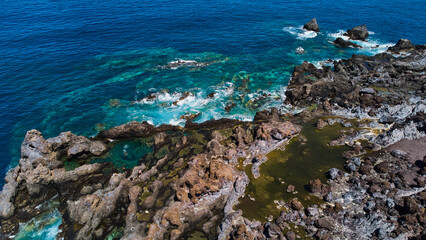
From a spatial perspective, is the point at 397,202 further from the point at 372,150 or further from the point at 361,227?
the point at 372,150

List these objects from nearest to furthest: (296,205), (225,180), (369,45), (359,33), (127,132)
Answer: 1. (296,205)
2. (225,180)
3. (127,132)
4. (369,45)
5. (359,33)

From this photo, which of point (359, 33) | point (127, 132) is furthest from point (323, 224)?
point (359, 33)

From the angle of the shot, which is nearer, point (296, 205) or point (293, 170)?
point (296, 205)

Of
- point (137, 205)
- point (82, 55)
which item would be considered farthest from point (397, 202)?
point (82, 55)

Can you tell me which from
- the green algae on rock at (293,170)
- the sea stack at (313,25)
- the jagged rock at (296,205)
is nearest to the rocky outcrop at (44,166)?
the green algae on rock at (293,170)

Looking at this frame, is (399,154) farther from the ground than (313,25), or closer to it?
closer to it

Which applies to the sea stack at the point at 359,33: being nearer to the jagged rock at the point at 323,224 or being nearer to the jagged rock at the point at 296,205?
the jagged rock at the point at 296,205

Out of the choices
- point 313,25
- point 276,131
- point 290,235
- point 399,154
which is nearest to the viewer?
point 290,235

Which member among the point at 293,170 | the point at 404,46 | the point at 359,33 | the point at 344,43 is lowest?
the point at 293,170

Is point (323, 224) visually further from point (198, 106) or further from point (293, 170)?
point (198, 106)
